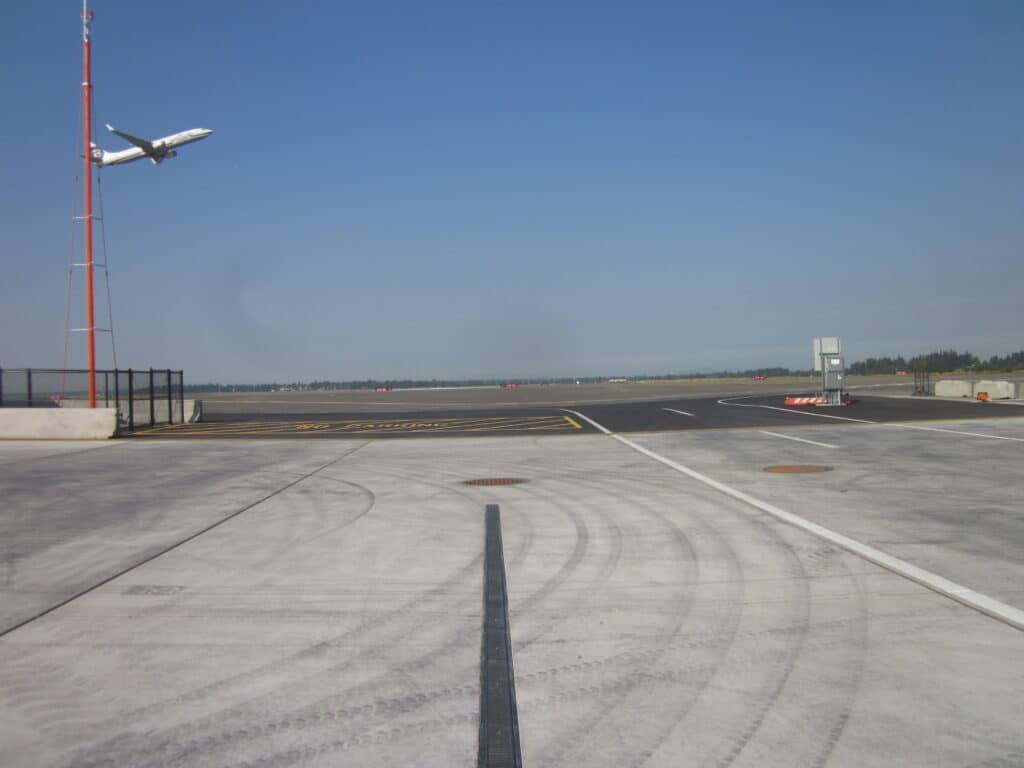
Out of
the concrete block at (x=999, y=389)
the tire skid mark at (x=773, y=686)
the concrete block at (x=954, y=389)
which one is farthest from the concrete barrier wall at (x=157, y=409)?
the concrete block at (x=954, y=389)

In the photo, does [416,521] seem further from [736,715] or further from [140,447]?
[140,447]

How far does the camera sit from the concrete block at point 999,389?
106 ft

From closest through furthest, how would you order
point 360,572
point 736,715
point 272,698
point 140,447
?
point 736,715, point 272,698, point 360,572, point 140,447

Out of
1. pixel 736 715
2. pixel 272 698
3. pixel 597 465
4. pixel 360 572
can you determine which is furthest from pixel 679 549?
pixel 597 465

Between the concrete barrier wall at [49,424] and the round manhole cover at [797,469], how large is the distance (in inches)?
743

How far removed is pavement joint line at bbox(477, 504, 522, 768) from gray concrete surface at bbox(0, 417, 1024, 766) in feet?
0.25

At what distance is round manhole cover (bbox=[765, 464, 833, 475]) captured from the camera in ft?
42.1

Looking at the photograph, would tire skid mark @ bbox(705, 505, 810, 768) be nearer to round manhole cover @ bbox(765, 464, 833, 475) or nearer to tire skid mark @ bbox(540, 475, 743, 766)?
tire skid mark @ bbox(540, 475, 743, 766)

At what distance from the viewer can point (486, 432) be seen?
2369cm

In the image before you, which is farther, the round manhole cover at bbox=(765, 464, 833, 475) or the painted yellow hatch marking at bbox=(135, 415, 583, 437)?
the painted yellow hatch marking at bbox=(135, 415, 583, 437)

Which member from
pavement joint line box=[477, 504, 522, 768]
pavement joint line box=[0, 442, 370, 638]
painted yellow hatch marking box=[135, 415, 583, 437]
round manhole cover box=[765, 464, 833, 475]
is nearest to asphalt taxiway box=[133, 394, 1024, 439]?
painted yellow hatch marking box=[135, 415, 583, 437]

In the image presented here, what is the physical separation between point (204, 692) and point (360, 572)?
2646 mm

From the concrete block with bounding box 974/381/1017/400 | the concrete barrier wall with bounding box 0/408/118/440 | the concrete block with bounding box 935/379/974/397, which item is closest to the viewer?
the concrete barrier wall with bounding box 0/408/118/440

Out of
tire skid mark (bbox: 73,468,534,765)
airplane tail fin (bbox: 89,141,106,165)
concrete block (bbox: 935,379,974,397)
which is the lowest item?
tire skid mark (bbox: 73,468,534,765)
